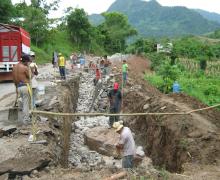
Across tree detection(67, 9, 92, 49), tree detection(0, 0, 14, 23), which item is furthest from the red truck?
tree detection(67, 9, 92, 49)

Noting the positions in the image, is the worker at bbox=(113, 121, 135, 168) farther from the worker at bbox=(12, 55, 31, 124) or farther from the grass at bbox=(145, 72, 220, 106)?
the grass at bbox=(145, 72, 220, 106)

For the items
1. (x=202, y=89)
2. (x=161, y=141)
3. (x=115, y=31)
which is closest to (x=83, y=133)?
(x=161, y=141)

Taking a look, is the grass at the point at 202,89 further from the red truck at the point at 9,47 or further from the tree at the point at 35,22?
the tree at the point at 35,22

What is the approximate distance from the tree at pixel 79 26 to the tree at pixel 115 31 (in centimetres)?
1462

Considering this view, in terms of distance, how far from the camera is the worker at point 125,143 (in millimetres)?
11062

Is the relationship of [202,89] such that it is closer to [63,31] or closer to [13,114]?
[13,114]

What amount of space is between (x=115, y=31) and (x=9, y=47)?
66.6 m

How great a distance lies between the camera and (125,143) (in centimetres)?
1117

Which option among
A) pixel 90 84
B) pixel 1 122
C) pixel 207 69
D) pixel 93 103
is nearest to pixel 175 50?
pixel 207 69

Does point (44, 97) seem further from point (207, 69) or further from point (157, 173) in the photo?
point (207, 69)

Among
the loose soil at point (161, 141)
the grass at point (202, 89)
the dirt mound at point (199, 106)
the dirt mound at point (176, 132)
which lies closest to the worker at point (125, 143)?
the loose soil at point (161, 141)

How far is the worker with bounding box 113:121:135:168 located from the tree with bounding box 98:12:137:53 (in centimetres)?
7537

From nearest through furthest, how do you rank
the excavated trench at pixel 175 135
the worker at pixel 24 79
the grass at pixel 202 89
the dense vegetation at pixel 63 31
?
the worker at pixel 24 79 → the excavated trench at pixel 175 135 → the grass at pixel 202 89 → the dense vegetation at pixel 63 31

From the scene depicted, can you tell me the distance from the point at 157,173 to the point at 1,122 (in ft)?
21.4
